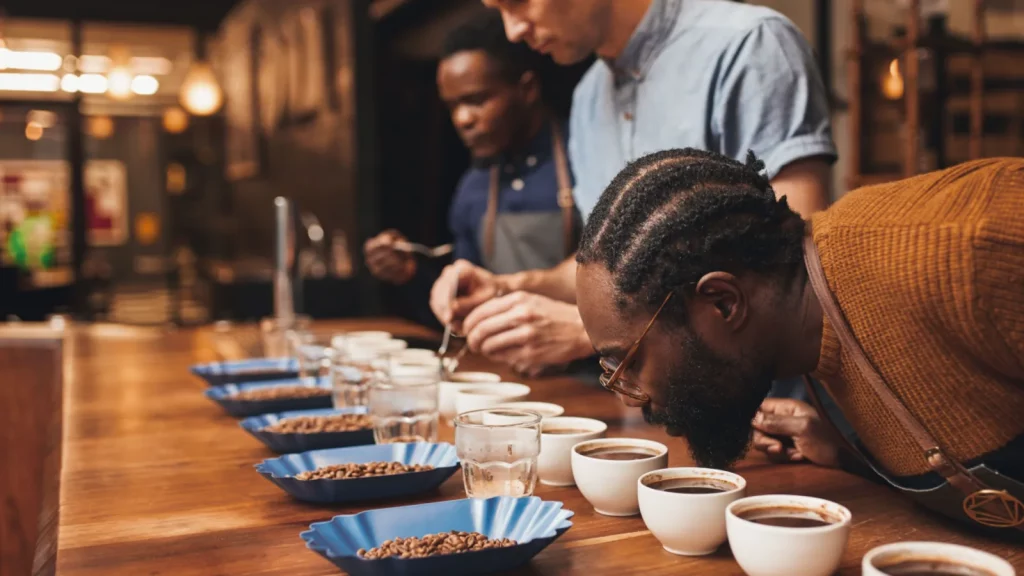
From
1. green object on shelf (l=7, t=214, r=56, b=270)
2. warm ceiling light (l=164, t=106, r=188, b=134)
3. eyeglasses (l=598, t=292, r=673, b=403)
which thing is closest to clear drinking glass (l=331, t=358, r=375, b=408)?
eyeglasses (l=598, t=292, r=673, b=403)

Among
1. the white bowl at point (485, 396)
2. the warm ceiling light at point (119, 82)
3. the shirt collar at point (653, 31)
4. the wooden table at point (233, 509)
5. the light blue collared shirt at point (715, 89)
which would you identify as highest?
the warm ceiling light at point (119, 82)

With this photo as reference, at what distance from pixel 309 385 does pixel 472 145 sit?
142 centimetres

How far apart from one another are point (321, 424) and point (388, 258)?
5.79 ft

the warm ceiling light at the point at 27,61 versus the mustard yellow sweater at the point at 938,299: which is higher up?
the warm ceiling light at the point at 27,61

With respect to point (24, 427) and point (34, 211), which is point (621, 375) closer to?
point (24, 427)

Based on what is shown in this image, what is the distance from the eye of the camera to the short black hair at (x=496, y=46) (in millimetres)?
3230

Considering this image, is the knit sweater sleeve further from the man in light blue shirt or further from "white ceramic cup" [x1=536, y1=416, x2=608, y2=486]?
the man in light blue shirt

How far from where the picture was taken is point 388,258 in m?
3.45

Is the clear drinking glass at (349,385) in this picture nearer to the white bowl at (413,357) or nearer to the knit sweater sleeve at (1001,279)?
the white bowl at (413,357)

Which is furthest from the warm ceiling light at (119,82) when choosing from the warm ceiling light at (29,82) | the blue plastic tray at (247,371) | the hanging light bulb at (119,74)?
the blue plastic tray at (247,371)

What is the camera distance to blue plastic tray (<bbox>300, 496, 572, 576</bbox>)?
1.01 metres

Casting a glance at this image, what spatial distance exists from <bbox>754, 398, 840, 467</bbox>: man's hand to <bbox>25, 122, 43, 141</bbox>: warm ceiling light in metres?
9.10

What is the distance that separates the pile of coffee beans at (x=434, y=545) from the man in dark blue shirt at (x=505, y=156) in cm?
223

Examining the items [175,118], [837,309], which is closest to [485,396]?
[837,309]
